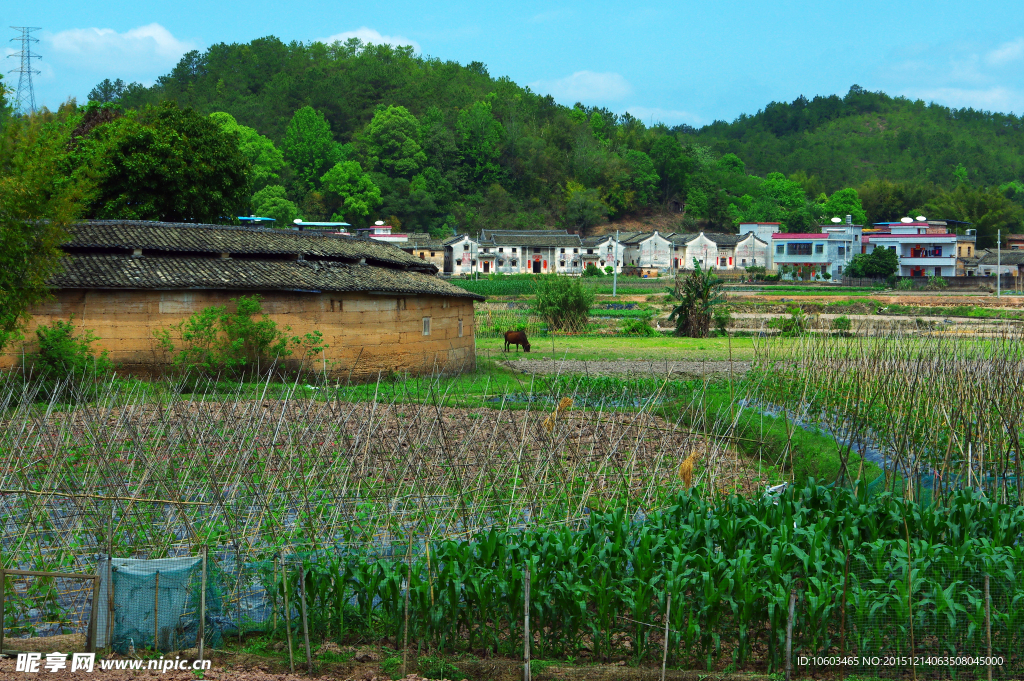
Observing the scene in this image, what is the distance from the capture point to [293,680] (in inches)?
213

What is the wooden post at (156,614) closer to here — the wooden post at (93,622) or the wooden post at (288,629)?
the wooden post at (93,622)

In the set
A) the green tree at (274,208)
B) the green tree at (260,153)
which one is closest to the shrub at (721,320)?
the green tree at (274,208)

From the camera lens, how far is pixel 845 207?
9588 cm

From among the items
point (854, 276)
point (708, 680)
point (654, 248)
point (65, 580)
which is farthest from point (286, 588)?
point (654, 248)

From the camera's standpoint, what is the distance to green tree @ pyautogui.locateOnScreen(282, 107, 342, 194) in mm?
88562

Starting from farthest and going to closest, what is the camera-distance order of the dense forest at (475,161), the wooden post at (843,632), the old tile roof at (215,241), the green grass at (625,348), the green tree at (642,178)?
the green tree at (642,178) < the dense forest at (475,161) < the green grass at (625,348) < the old tile roof at (215,241) < the wooden post at (843,632)

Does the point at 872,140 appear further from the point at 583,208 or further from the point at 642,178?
the point at 583,208

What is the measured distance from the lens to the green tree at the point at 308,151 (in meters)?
88.6

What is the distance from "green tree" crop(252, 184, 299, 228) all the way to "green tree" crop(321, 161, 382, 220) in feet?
26.7

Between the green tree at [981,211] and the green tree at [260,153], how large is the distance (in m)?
64.0

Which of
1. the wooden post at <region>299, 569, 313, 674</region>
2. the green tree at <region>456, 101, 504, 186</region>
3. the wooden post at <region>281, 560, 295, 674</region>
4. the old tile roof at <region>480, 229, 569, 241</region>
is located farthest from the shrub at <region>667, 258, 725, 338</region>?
the green tree at <region>456, 101, 504, 186</region>

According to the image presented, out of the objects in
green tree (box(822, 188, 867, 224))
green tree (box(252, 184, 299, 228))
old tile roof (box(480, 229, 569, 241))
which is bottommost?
old tile roof (box(480, 229, 569, 241))

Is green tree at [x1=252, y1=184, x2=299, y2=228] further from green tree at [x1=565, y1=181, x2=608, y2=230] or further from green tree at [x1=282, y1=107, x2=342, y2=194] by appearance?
green tree at [x1=565, y1=181, x2=608, y2=230]

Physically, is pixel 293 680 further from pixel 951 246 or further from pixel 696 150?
pixel 696 150
